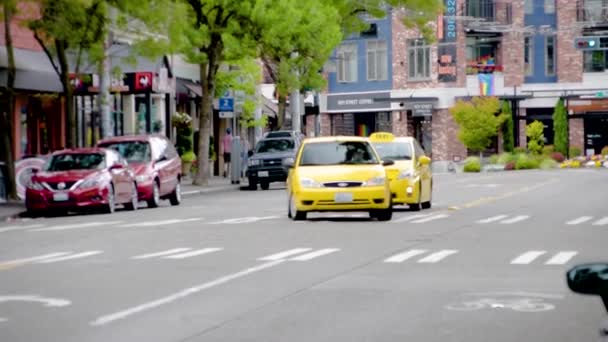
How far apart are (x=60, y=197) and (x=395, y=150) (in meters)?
7.25

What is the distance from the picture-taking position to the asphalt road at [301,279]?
10.6 metres

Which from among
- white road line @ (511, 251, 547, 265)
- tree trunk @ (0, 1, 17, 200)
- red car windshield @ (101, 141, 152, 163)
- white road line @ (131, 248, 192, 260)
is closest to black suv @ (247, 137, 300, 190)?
red car windshield @ (101, 141, 152, 163)

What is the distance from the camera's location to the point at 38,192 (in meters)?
31.0

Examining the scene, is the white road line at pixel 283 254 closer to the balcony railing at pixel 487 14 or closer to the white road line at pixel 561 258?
the white road line at pixel 561 258

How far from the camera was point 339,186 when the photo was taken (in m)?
25.2

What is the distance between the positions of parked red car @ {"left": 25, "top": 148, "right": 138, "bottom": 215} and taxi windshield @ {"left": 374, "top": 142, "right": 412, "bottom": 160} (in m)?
6.03

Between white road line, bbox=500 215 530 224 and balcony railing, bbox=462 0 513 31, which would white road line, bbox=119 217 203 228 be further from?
balcony railing, bbox=462 0 513 31

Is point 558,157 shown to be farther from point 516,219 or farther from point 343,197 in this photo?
point 343,197

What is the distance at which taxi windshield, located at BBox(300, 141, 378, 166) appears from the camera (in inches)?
1034

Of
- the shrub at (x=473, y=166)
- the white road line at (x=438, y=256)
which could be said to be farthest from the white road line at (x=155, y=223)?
the shrub at (x=473, y=166)

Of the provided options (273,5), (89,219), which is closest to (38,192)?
(89,219)

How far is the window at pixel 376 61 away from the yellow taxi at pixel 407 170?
188 feet

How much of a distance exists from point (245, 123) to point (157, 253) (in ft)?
166

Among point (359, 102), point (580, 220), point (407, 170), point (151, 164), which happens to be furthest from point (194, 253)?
point (359, 102)
